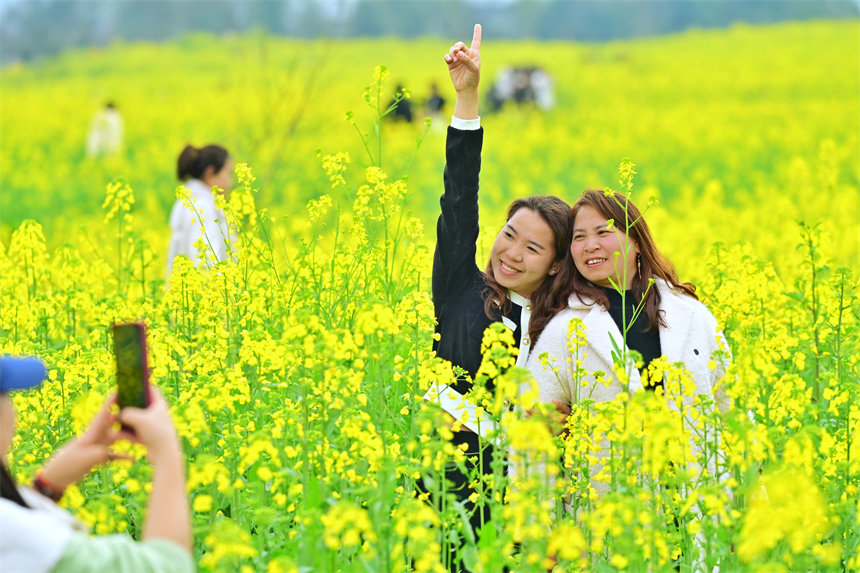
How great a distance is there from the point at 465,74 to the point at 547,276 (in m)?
0.82

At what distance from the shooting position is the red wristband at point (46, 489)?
2420 millimetres

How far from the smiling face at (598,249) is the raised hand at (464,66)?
65 centimetres

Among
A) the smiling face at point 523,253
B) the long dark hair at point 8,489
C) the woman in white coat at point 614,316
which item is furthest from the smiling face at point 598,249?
the long dark hair at point 8,489

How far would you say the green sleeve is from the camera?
7.06ft

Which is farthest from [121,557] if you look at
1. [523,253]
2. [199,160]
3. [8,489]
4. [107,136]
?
[107,136]

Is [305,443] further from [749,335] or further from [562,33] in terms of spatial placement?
[562,33]

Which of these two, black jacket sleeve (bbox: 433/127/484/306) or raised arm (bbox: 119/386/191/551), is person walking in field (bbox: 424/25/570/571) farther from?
raised arm (bbox: 119/386/191/551)

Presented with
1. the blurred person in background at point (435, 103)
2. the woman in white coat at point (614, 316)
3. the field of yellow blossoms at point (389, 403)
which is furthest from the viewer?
the blurred person in background at point (435, 103)

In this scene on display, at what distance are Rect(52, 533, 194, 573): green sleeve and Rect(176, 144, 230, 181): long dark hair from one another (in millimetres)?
4725

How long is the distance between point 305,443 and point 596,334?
114 centimetres

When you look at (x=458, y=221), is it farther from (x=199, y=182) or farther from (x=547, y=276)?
(x=199, y=182)

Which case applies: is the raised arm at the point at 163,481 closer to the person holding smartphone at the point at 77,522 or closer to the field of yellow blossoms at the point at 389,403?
the person holding smartphone at the point at 77,522

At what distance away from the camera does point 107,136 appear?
21.8 m

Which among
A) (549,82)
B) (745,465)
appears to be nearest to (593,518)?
(745,465)
